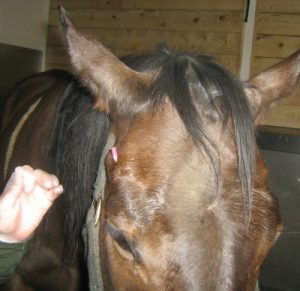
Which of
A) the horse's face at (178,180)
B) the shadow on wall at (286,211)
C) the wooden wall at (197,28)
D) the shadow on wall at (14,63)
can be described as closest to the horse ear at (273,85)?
the horse's face at (178,180)

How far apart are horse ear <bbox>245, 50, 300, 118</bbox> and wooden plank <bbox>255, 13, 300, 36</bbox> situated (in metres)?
2.45

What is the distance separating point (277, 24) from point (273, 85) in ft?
8.50

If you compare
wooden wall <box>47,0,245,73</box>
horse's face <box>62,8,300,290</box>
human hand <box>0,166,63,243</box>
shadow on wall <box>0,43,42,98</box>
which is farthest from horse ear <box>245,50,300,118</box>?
shadow on wall <box>0,43,42,98</box>

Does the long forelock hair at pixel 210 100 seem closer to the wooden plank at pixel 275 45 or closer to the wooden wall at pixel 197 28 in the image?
the wooden wall at pixel 197 28

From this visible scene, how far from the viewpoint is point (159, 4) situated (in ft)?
13.0

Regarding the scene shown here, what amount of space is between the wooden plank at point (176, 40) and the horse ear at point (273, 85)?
2.38 metres

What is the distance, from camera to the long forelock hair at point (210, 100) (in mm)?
849

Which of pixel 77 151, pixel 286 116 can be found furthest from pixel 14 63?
pixel 77 151

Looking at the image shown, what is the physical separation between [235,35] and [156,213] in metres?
3.17

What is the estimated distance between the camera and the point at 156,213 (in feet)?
2.57

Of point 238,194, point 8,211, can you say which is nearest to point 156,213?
point 238,194

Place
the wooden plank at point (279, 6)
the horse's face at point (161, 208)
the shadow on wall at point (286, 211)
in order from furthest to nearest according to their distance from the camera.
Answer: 1. the wooden plank at point (279, 6)
2. the shadow on wall at point (286, 211)
3. the horse's face at point (161, 208)

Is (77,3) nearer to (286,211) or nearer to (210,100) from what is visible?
(286,211)

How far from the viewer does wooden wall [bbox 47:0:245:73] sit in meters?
3.66
